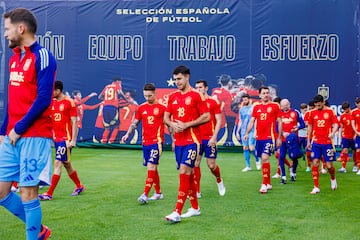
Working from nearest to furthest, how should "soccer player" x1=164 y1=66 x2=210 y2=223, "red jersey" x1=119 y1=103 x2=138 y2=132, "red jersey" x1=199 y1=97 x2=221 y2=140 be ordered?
"soccer player" x1=164 y1=66 x2=210 y2=223 → "red jersey" x1=199 y1=97 x2=221 y2=140 → "red jersey" x1=119 y1=103 x2=138 y2=132

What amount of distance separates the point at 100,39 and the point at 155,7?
2.69m

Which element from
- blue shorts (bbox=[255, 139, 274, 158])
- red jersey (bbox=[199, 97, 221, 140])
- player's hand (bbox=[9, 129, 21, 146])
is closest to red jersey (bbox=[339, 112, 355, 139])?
blue shorts (bbox=[255, 139, 274, 158])

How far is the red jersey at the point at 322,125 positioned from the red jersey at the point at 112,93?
43.5ft

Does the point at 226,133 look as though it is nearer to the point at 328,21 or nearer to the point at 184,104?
the point at 328,21

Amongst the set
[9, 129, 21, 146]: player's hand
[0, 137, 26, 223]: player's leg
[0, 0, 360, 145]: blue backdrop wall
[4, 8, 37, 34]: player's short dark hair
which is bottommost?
[0, 137, 26, 223]: player's leg

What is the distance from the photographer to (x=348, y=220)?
8555mm

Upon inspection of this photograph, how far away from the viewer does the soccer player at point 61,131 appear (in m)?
10.3

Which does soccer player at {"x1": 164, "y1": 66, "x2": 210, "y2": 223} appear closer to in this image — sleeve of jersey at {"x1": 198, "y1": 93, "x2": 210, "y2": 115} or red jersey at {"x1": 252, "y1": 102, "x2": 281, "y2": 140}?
sleeve of jersey at {"x1": 198, "y1": 93, "x2": 210, "y2": 115}

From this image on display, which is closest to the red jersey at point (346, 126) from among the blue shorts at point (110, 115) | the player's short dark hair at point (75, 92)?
the blue shorts at point (110, 115)

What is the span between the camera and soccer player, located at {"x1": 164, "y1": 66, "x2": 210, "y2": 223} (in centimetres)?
830

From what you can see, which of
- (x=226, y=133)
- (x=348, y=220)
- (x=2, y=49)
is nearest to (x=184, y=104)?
(x=348, y=220)

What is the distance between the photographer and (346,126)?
1808cm

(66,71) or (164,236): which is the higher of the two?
(66,71)

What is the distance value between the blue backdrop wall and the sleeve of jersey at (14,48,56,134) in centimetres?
1829
